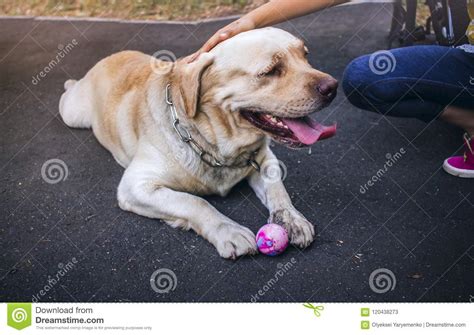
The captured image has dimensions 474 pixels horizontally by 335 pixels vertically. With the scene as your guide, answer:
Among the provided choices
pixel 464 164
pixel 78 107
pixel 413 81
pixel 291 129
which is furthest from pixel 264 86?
pixel 78 107

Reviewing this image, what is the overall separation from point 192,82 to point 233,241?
28.4 inches

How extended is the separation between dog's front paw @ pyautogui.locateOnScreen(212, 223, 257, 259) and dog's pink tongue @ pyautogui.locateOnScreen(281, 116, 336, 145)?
1.55 feet

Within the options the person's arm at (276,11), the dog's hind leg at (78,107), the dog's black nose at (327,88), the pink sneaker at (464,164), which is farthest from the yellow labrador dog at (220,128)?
the pink sneaker at (464,164)

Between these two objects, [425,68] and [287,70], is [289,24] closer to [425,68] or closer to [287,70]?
[425,68]

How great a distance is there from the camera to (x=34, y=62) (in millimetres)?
4262

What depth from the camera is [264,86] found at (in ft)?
7.38

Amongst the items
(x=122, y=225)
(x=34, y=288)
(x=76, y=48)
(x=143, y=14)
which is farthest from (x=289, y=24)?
(x=34, y=288)

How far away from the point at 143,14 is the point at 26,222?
2.34 metres

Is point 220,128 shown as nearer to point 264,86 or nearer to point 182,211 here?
point 264,86

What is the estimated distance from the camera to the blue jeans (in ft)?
8.46

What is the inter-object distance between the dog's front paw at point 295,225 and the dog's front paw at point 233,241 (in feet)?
0.55

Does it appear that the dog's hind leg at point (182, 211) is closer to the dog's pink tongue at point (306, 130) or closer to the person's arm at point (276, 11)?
the dog's pink tongue at point (306, 130)

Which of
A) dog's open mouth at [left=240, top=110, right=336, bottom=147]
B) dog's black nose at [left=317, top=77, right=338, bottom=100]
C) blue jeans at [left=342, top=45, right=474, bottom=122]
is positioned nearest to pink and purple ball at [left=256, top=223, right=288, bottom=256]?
dog's open mouth at [left=240, top=110, right=336, bottom=147]

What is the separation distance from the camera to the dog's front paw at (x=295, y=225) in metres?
2.30
